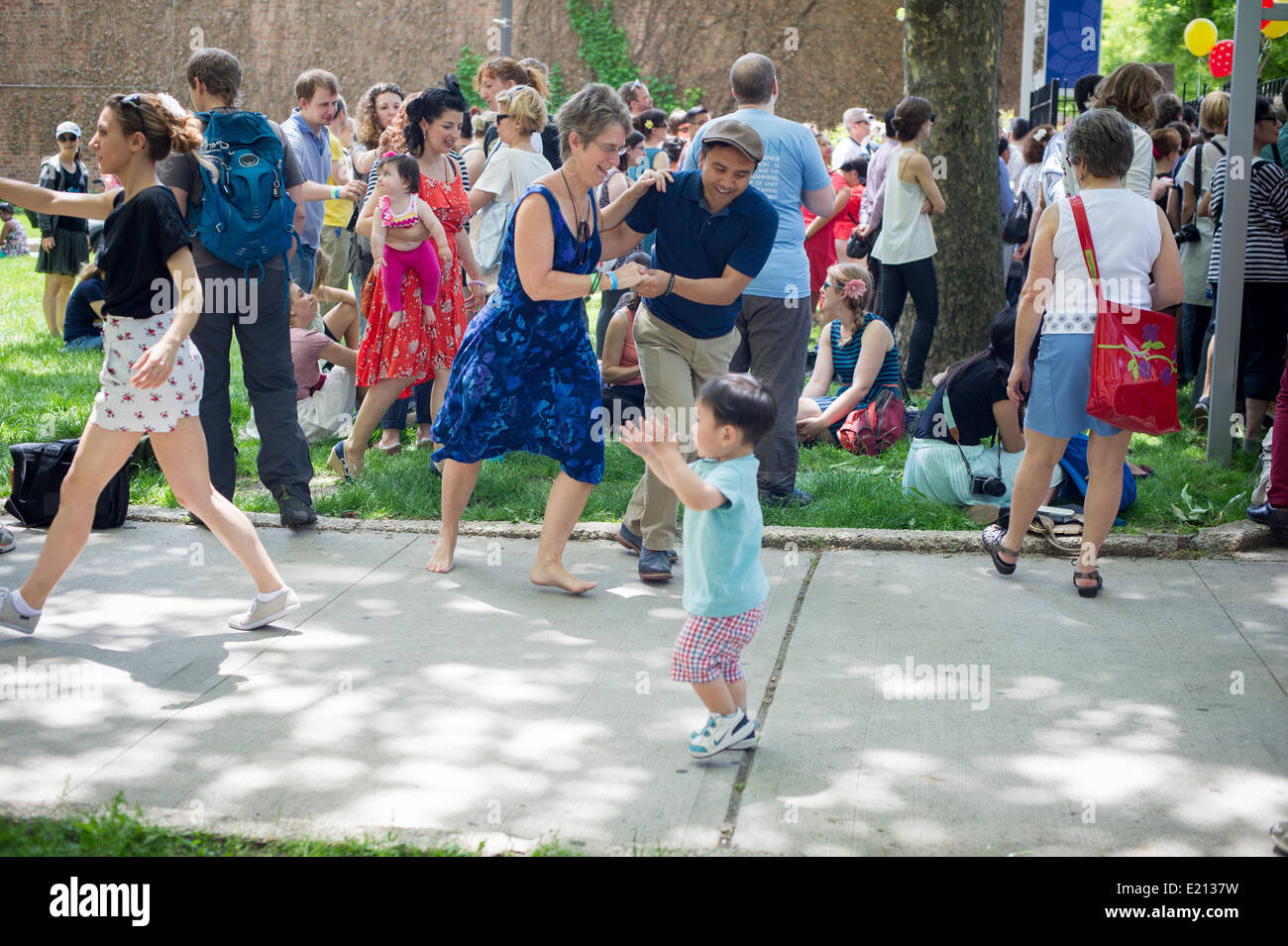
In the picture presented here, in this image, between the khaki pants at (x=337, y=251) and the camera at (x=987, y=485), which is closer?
the camera at (x=987, y=485)

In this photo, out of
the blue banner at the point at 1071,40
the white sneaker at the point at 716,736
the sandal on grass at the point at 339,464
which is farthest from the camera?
the blue banner at the point at 1071,40

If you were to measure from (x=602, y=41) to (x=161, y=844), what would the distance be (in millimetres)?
26189

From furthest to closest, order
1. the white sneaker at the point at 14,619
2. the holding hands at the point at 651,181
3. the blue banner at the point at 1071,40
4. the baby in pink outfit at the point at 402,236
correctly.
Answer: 1. the blue banner at the point at 1071,40
2. the baby in pink outfit at the point at 402,236
3. the holding hands at the point at 651,181
4. the white sneaker at the point at 14,619

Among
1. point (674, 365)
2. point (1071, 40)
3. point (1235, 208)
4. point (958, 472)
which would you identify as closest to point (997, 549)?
point (958, 472)

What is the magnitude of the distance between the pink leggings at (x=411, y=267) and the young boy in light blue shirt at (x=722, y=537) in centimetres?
395

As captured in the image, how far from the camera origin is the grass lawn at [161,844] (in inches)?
124

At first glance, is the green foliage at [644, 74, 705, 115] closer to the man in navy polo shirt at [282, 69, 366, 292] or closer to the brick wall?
the brick wall

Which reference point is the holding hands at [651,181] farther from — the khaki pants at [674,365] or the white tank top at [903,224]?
the white tank top at [903,224]

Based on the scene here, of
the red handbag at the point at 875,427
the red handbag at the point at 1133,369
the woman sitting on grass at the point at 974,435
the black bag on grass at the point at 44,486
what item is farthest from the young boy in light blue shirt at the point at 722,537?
the red handbag at the point at 875,427

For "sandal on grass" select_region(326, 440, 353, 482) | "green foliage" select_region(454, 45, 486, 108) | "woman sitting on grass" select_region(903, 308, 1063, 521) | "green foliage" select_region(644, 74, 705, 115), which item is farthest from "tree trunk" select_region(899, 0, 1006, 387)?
"green foliage" select_region(454, 45, 486, 108)

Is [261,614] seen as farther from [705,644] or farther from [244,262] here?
[705,644]

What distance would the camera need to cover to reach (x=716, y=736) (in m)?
3.71

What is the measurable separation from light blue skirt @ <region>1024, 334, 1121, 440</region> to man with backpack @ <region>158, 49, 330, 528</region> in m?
3.40

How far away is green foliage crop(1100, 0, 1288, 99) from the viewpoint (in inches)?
1327
